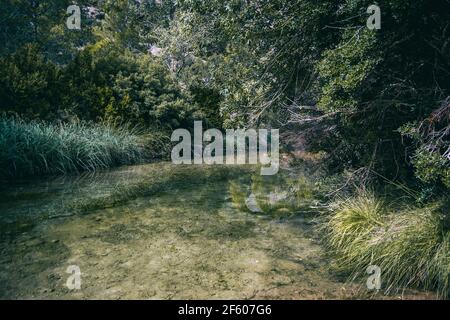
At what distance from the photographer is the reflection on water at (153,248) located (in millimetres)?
3553

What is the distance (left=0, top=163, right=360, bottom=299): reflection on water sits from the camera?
3.55m

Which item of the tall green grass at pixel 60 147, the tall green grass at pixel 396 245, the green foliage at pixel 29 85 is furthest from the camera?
the green foliage at pixel 29 85

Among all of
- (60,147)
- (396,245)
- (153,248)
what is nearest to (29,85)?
(60,147)

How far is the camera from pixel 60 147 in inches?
333

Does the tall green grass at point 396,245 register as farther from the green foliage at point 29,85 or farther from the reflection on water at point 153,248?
the green foliage at point 29,85

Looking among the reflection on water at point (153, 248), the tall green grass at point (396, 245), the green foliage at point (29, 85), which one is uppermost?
the green foliage at point (29, 85)

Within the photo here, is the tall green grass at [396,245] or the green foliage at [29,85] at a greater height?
the green foliage at [29,85]

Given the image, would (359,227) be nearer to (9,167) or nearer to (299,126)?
(299,126)

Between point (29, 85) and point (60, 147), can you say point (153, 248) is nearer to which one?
point (60, 147)

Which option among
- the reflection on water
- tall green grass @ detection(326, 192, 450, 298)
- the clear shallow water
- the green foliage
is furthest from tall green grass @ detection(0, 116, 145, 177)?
tall green grass @ detection(326, 192, 450, 298)

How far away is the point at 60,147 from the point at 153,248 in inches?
195

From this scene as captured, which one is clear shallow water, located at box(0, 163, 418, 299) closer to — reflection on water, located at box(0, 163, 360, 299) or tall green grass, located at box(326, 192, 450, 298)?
reflection on water, located at box(0, 163, 360, 299)

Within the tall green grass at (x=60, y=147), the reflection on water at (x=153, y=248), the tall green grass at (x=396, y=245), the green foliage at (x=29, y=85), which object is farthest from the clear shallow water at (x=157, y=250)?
the green foliage at (x=29, y=85)

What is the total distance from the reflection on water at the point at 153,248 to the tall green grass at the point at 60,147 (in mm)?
934
